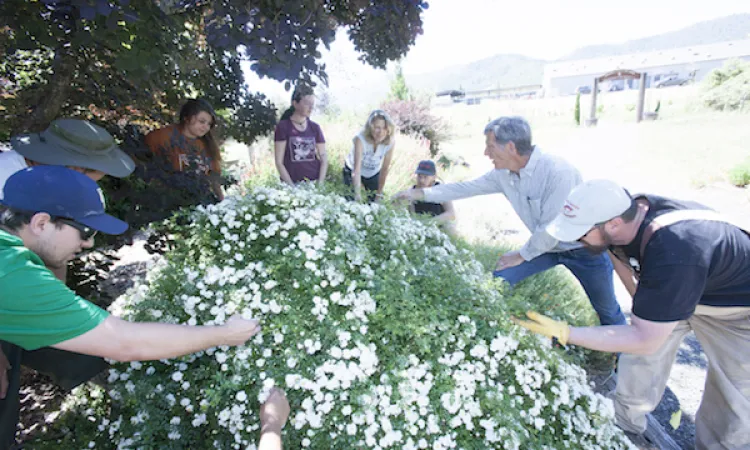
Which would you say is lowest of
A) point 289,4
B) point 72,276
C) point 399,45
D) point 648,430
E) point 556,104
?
point 556,104

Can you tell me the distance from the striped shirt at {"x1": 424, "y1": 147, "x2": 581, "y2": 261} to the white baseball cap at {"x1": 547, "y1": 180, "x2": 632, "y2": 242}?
698 mm

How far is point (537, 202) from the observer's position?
310cm

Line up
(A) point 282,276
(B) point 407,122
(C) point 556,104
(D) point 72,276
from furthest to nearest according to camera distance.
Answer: (C) point 556,104 → (B) point 407,122 → (D) point 72,276 → (A) point 282,276

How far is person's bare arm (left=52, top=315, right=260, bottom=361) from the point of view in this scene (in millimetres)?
1307

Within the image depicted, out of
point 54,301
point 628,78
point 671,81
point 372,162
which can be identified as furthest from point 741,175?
point 671,81

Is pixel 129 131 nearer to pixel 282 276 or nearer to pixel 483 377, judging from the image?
pixel 282 276

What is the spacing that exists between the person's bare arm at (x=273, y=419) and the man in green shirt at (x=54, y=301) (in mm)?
255

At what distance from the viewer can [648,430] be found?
111 inches

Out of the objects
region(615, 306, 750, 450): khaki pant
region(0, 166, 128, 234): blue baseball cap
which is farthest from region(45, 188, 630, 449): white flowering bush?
region(615, 306, 750, 450): khaki pant

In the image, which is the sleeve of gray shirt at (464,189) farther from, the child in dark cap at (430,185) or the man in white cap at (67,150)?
the man in white cap at (67,150)

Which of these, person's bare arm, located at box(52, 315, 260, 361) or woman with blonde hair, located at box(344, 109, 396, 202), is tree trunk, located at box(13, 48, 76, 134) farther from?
woman with blonde hair, located at box(344, 109, 396, 202)

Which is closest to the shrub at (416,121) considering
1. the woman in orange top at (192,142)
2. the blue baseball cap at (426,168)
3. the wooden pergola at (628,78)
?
the blue baseball cap at (426,168)

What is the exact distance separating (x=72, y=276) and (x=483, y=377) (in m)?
2.29

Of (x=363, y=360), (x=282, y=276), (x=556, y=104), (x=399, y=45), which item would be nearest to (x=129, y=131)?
(x=282, y=276)
